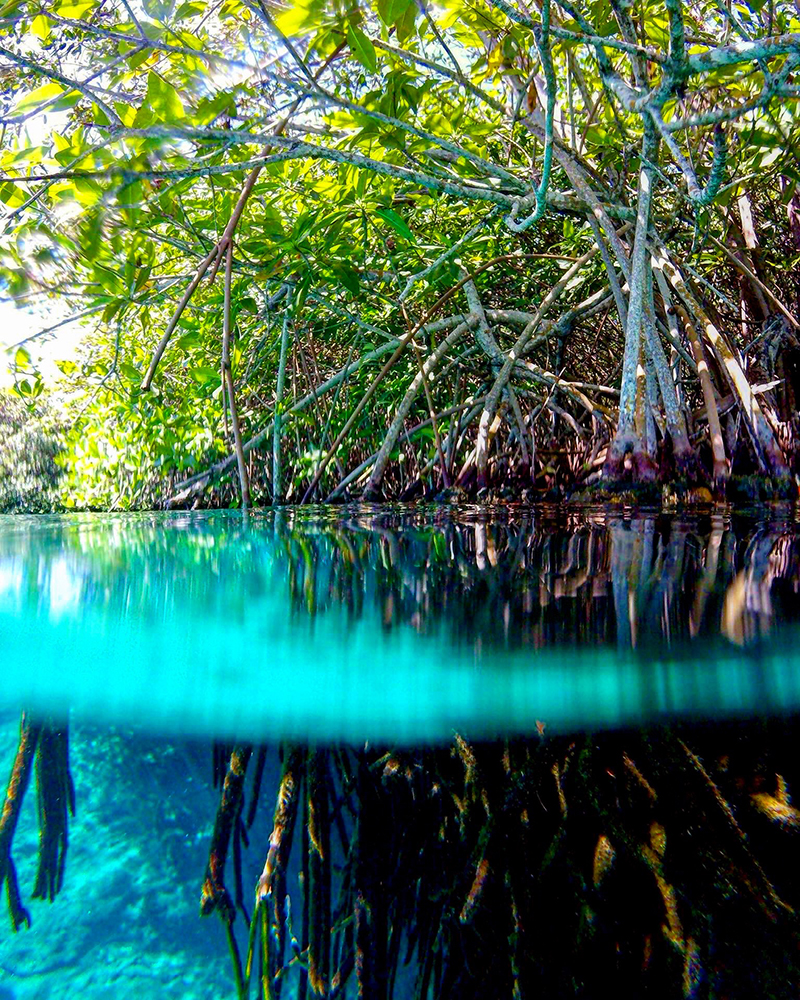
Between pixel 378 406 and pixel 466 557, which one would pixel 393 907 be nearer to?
pixel 466 557

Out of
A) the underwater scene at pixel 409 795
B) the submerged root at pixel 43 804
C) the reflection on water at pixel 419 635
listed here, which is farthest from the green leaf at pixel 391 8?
the submerged root at pixel 43 804

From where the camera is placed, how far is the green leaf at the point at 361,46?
5.72 ft

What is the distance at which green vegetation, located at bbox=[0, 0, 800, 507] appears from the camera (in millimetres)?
1772

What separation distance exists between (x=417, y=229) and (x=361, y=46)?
82.8 inches

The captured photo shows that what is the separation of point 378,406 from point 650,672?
4140 mm

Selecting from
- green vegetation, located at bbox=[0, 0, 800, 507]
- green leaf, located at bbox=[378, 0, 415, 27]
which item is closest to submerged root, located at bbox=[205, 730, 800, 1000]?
green vegetation, located at bbox=[0, 0, 800, 507]

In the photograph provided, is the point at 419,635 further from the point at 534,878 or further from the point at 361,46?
the point at 361,46

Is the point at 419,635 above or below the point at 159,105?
below

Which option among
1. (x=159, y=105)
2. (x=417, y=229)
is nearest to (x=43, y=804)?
(x=159, y=105)

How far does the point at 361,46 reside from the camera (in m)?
1.78

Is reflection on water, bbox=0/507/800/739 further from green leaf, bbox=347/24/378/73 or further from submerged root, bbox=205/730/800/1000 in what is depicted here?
green leaf, bbox=347/24/378/73

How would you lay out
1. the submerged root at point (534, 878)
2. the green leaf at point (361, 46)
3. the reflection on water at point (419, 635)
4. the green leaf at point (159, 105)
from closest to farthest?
the submerged root at point (534, 878) → the reflection on water at point (419, 635) → the green leaf at point (159, 105) → the green leaf at point (361, 46)

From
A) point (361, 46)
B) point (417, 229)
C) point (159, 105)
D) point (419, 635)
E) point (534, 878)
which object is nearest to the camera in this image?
point (534, 878)

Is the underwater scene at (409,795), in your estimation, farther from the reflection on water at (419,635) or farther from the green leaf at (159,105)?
the green leaf at (159,105)
